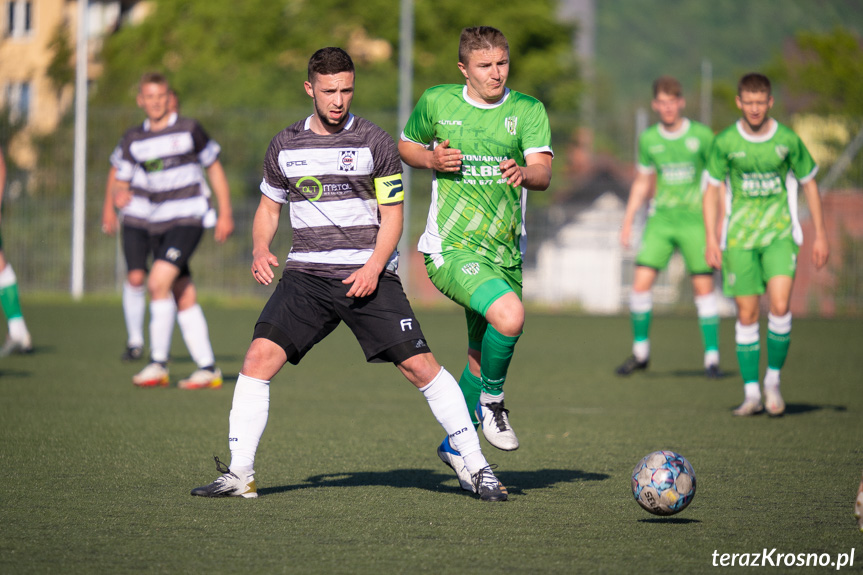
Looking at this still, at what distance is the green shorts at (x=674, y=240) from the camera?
10.6 m

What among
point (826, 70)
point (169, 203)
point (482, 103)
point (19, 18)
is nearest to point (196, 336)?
point (169, 203)

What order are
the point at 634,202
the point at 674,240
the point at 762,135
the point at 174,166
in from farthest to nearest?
1. the point at 634,202
2. the point at 674,240
3. the point at 174,166
4. the point at 762,135

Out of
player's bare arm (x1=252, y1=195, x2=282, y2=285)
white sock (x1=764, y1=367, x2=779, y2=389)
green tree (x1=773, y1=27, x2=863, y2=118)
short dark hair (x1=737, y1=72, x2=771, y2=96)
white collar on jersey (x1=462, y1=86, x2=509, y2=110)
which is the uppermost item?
green tree (x1=773, y1=27, x2=863, y2=118)

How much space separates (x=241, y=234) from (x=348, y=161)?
1583cm

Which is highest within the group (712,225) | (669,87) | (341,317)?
(669,87)

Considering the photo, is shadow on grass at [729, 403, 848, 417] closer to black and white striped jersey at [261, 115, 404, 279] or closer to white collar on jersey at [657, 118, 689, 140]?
white collar on jersey at [657, 118, 689, 140]

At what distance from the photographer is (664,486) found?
15.3 ft

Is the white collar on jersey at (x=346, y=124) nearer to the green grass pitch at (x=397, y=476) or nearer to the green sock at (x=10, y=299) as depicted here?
the green grass pitch at (x=397, y=476)

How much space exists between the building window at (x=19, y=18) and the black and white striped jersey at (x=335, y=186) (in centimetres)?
3864

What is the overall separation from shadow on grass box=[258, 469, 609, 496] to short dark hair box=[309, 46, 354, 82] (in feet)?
6.22

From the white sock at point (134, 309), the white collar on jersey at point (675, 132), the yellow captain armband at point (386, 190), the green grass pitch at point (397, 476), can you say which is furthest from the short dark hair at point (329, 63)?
the white collar on jersey at point (675, 132)

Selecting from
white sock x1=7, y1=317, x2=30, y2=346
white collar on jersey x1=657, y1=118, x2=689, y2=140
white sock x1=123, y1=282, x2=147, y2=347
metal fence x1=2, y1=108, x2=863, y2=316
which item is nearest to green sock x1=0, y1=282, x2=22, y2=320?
white sock x1=7, y1=317, x2=30, y2=346

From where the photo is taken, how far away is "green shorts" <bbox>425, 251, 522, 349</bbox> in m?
5.42

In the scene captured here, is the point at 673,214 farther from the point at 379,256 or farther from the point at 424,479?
the point at 379,256
